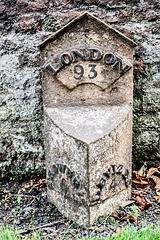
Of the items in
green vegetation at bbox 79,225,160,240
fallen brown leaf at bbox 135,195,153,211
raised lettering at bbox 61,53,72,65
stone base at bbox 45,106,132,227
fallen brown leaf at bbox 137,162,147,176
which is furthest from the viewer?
fallen brown leaf at bbox 137,162,147,176

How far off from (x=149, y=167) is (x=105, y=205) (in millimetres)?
778

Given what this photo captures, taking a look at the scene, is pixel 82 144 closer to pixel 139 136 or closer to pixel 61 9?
pixel 139 136

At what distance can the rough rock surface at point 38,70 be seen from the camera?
1.96 metres

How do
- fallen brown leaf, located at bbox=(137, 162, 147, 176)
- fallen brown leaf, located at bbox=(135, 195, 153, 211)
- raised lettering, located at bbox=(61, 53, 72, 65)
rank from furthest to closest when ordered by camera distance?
fallen brown leaf, located at bbox=(137, 162, 147, 176) < fallen brown leaf, located at bbox=(135, 195, 153, 211) < raised lettering, located at bbox=(61, 53, 72, 65)

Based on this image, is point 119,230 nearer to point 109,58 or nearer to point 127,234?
point 127,234

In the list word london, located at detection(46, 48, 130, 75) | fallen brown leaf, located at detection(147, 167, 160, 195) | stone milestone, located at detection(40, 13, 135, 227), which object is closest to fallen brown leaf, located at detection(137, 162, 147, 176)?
fallen brown leaf, located at detection(147, 167, 160, 195)

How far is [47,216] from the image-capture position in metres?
1.73

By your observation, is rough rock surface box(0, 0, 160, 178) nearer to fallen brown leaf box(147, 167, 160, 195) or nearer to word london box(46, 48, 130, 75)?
fallen brown leaf box(147, 167, 160, 195)

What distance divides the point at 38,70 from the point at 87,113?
703 millimetres

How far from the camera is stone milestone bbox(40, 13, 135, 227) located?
1.54 m

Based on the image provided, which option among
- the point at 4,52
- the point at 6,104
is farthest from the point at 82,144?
the point at 4,52

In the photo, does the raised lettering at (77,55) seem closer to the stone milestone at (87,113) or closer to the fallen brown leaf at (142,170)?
the stone milestone at (87,113)

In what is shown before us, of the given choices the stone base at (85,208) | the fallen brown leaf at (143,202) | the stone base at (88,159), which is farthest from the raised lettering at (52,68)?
the fallen brown leaf at (143,202)

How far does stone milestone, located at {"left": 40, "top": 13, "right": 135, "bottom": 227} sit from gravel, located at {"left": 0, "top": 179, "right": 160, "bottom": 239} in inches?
2.5
